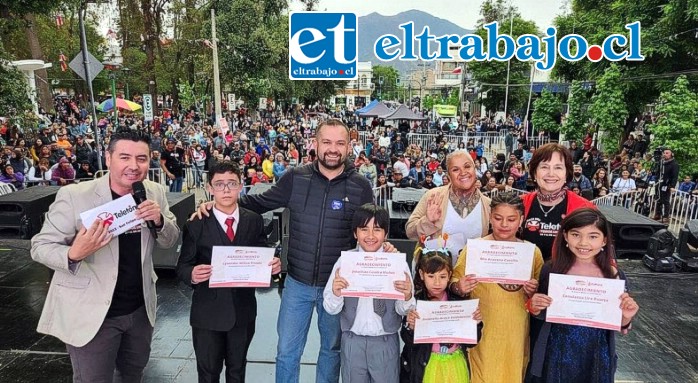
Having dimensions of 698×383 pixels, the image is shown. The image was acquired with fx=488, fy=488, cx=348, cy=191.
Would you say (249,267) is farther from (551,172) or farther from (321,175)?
(551,172)

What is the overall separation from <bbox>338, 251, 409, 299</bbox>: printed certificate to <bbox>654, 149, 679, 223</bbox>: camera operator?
9530mm

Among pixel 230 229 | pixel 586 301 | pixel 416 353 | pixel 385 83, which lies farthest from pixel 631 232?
pixel 385 83

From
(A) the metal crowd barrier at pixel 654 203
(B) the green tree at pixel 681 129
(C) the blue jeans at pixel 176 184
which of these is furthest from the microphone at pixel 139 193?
(B) the green tree at pixel 681 129

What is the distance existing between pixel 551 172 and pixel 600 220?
0.49 meters

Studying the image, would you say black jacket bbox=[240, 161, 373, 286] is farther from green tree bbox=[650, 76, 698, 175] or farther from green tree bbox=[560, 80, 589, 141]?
green tree bbox=[560, 80, 589, 141]

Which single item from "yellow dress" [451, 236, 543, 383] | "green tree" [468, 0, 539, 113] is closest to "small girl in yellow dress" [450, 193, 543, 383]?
"yellow dress" [451, 236, 543, 383]

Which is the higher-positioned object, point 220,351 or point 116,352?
point 116,352

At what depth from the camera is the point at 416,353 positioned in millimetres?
2783

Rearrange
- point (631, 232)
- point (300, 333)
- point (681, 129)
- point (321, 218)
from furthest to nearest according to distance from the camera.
Answer: point (681, 129), point (631, 232), point (300, 333), point (321, 218)

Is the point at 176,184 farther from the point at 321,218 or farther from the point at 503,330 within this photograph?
the point at 503,330

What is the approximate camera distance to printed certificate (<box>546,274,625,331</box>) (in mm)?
2445

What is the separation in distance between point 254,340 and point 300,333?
1.33 m

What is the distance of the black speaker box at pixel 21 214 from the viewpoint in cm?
645

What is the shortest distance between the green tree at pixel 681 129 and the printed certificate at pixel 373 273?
10.5 meters
